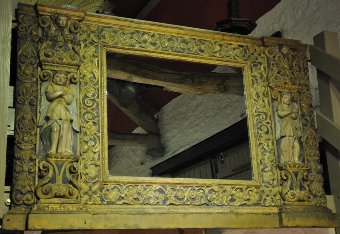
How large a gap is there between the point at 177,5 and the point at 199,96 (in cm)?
93

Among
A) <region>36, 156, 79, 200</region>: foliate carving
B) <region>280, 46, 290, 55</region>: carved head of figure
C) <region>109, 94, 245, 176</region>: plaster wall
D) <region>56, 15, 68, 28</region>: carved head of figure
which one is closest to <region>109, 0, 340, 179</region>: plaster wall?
<region>109, 94, 245, 176</region>: plaster wall

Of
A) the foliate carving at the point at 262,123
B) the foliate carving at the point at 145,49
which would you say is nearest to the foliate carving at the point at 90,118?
the foliate carving at the point at 145,49

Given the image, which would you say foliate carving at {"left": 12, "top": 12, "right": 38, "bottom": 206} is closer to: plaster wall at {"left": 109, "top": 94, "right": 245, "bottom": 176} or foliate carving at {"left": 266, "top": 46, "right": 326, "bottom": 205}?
plaster wall at {"left": 109, "top": 94, "right": 245, "bottom": 176}

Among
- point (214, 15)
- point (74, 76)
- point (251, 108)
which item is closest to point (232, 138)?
point (251, 108)

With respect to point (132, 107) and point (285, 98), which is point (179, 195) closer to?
point (132, 107)

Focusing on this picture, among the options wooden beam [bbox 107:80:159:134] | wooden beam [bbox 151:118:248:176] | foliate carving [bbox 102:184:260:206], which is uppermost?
wooden beam [bbox 107:80:159:134]

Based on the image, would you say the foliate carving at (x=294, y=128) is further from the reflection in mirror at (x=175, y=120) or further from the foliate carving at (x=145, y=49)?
the reflection in mirror at (x=175, y=120)

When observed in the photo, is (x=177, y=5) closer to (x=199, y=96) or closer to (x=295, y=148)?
(x=199, y=96)

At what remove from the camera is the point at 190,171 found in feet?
7.18

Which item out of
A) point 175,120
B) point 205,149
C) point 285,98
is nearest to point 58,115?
point 175,120

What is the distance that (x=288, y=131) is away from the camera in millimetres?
2266

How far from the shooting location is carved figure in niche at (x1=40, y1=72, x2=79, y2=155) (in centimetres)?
188

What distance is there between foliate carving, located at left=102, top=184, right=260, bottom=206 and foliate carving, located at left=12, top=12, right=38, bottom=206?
27 cm

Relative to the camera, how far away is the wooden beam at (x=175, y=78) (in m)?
2.12
